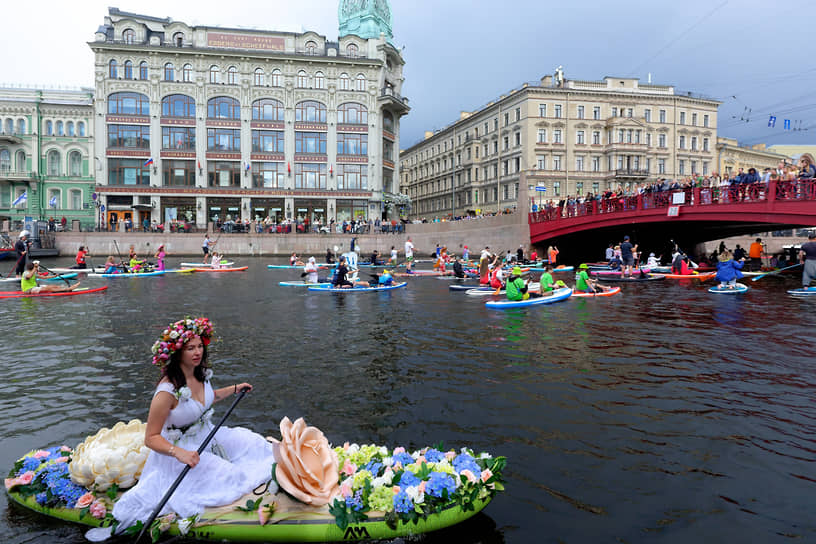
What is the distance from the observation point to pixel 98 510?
495 cm

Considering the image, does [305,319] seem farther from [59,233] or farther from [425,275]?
[59,233]

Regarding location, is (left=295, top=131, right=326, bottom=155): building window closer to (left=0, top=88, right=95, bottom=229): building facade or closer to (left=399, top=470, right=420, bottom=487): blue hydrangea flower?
(left=0, top=88, right=95, bottom=229): building facade

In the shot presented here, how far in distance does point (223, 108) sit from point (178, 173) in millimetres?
9012

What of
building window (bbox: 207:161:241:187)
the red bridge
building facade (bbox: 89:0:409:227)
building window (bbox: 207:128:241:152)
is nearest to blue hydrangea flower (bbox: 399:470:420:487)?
the red bridge

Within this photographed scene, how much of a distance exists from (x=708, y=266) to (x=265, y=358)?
34657 mm

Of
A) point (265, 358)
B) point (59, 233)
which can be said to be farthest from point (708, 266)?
point (59, 233)

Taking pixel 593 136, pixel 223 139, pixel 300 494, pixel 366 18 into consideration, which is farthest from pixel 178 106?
pixel 300 494

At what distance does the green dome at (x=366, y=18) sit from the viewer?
222ft

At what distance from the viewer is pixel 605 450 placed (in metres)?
7.00

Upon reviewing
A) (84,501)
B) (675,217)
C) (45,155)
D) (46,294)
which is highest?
(45,155)

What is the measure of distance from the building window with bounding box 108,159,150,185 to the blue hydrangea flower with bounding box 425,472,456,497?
6288cm

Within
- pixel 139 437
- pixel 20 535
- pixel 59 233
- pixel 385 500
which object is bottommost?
pixel 20 535

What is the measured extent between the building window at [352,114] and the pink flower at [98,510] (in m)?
61.8

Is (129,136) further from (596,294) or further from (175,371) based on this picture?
(175,371)
